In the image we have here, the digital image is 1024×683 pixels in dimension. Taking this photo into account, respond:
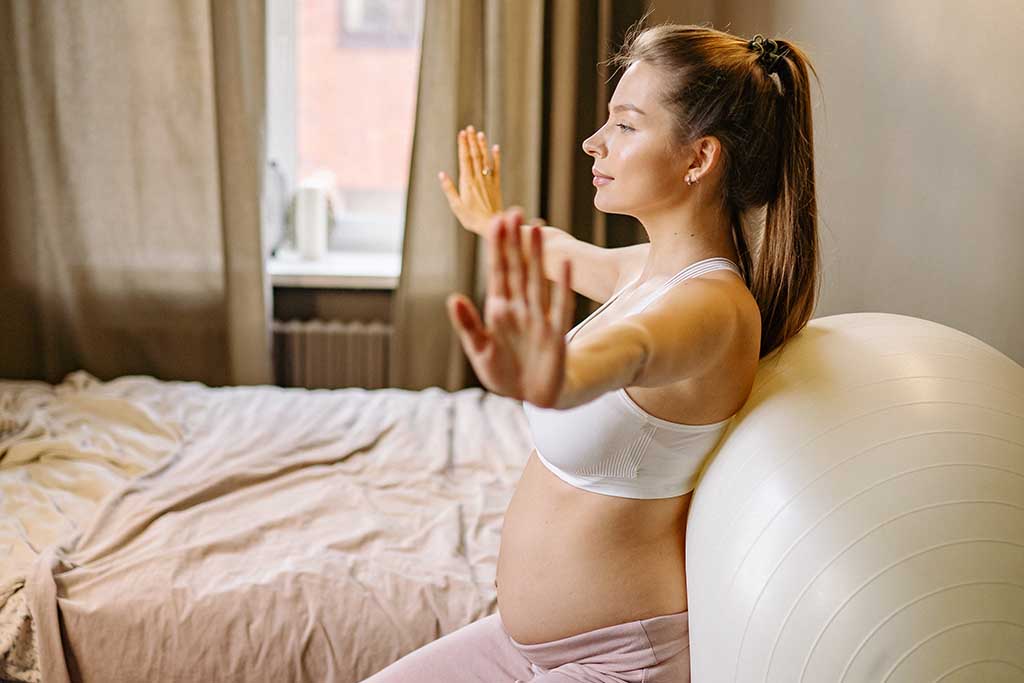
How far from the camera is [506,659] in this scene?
1333 mm

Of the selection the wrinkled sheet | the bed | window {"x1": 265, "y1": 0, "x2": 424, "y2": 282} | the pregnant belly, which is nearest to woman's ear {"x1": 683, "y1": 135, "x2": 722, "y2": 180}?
the bed

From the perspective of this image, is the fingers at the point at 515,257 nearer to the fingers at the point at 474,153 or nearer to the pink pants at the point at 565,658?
the pink pants at the point at 565,658

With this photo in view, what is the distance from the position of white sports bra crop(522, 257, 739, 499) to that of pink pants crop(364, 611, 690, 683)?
0.55 ft

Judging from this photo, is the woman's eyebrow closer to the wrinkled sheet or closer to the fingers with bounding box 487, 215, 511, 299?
the fingers with bounding box 487, 215, 511, 299

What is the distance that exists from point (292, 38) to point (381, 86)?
320mm

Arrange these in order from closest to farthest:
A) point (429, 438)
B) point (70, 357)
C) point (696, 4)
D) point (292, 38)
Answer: point (429, 438), point (696, 4), point (70, 357), point (292, 38)

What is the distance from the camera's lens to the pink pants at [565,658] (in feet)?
3.91

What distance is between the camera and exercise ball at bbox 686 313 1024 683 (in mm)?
850

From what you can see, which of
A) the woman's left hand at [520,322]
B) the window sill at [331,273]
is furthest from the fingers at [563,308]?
the window sill at [331,273]

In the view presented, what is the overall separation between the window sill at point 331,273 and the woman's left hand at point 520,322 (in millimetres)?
2357

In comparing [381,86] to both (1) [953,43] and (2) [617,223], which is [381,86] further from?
(1) [953,43]

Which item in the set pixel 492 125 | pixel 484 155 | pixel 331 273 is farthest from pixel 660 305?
pixel 331 273

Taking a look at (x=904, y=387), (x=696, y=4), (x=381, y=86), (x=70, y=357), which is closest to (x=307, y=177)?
(x=381, y=86)

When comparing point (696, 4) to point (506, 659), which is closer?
point (506, 659)
